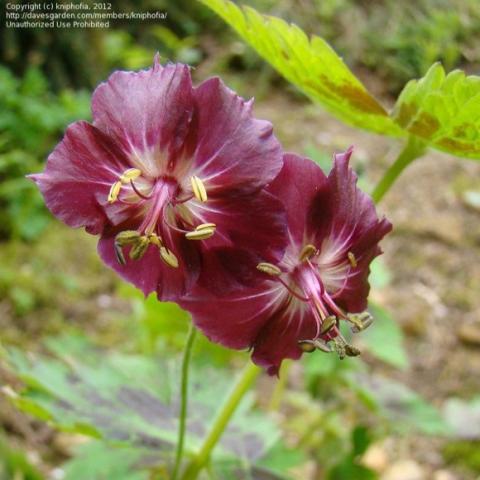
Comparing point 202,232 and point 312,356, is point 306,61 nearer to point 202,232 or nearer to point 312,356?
point 202,232

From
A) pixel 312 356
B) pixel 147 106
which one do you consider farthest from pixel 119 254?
pixel 312 356

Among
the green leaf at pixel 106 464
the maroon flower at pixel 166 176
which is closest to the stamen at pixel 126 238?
the maroon flower at pixel 166 176

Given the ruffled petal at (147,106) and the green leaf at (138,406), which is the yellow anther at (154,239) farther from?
the green leaf at (138,406)

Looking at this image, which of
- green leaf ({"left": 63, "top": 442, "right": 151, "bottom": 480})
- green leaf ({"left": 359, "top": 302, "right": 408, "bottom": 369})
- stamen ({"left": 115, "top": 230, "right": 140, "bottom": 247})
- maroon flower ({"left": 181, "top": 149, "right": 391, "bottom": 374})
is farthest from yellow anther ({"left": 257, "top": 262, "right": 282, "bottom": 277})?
green leaf ({"left": 359, "top": 302, "right": 408, "bottom": 369})

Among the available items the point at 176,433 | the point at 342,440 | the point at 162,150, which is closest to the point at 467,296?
the point at 342,440

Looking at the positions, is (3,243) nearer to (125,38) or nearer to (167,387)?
(167,387)
